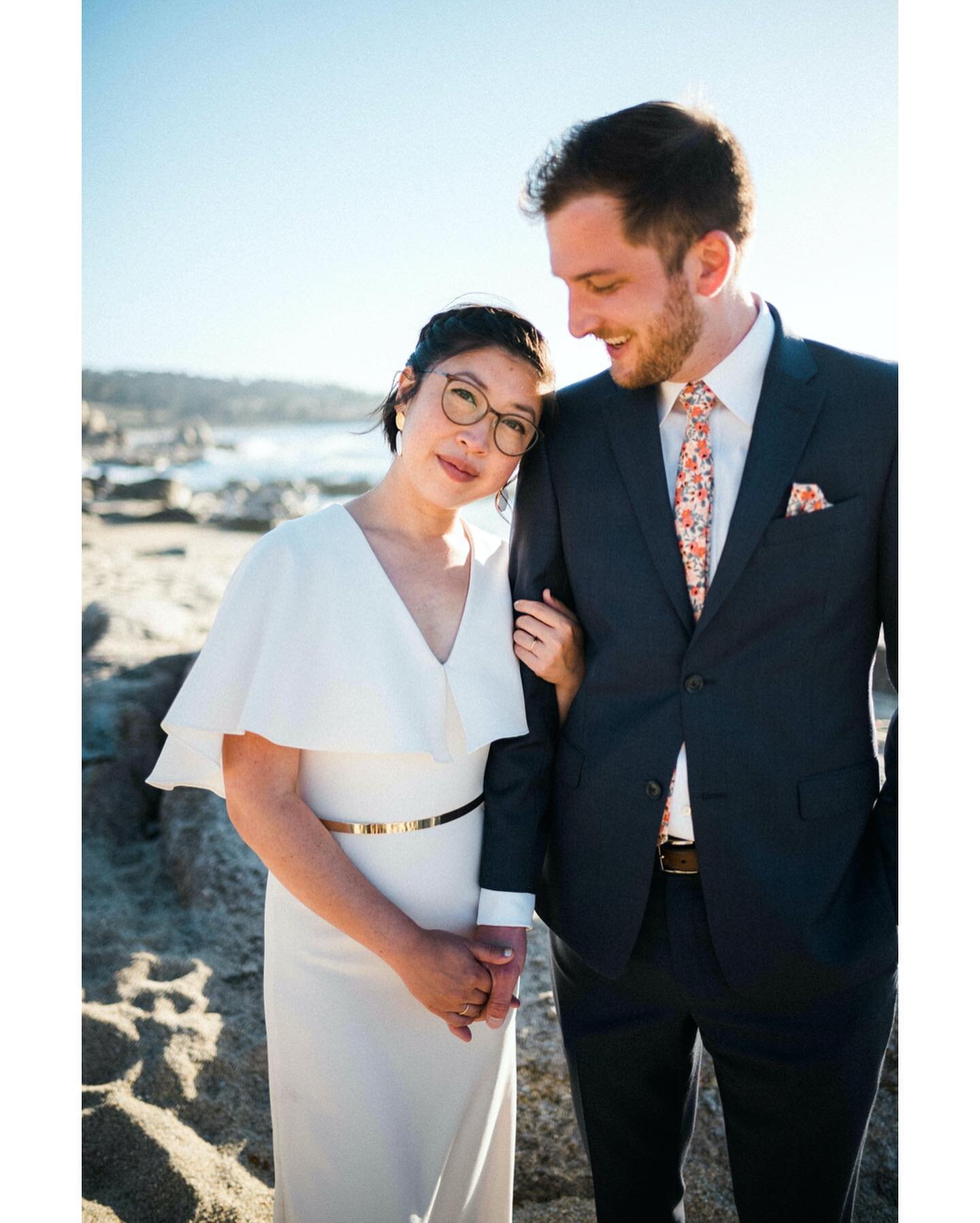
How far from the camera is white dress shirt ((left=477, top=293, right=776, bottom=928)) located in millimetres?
1793

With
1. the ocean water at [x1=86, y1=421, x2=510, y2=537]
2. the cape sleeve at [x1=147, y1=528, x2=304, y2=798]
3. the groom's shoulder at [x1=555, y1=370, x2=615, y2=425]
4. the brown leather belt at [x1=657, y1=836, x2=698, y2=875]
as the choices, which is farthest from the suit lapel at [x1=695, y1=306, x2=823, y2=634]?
the ocean water at [x1=86, y1=421, x2=510, y2=537]

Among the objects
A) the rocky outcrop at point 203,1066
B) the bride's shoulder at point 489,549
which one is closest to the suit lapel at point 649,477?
the bride's shoulder at point 489,549

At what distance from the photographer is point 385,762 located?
1.81 m

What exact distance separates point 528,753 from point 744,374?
87 cm

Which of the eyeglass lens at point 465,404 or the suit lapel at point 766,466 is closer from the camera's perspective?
the suit lapel at point 766,466

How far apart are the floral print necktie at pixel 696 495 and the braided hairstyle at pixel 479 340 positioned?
30 cm

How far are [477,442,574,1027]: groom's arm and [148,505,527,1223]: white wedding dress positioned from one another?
0.15 feet

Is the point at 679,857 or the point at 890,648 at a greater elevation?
the point at 890,648

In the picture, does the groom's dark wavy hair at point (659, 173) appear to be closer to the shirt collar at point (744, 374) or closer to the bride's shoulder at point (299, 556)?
the shirt collar at point (744, 374)

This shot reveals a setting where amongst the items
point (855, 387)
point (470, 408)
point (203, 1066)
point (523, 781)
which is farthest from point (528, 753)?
point (203, 1066)

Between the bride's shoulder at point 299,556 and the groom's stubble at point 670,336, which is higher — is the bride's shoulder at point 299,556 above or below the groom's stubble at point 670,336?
below

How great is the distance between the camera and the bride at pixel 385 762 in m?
1.75

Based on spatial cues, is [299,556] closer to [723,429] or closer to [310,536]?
[310,536]
